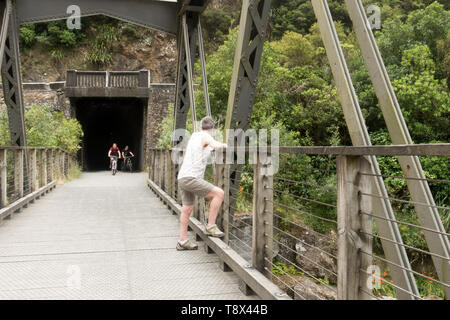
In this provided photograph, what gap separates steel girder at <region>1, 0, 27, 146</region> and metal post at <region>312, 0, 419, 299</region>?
712 centimetres

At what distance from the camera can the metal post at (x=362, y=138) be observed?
2330mm

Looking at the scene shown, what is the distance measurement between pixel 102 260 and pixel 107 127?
92.3 feet

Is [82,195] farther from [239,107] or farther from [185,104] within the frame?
[239,107]

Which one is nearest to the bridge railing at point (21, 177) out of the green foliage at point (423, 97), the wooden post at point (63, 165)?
the wooden post at point (63, 165)

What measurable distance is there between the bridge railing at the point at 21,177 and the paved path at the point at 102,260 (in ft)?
1.11

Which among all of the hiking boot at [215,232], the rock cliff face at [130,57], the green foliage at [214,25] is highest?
the green foliage at [214,25]

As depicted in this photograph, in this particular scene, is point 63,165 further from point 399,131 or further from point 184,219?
point 399,131

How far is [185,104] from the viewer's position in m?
8.84

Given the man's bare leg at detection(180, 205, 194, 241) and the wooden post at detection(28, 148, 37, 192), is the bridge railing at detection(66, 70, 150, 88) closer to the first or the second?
the wooden post at detection(28, 148, 37, 192)

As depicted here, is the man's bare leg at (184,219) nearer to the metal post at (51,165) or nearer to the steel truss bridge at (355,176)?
the steel truss bridge at (355,176)

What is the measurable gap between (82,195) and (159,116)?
464 inches

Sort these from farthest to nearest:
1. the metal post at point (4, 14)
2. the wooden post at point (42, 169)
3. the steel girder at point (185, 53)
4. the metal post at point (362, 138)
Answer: the wooden post at point (42, 169) < the steel girder at point (185, 53) < the metal post at point (4, 14) < the metal post at point (362, 138)

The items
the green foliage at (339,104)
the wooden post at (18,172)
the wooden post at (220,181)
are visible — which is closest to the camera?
the wooden post at (220,181)

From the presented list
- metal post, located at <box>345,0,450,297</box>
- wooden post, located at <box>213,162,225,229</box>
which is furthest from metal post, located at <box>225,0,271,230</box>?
metal post, located at <box>345,0,450,297</box>
